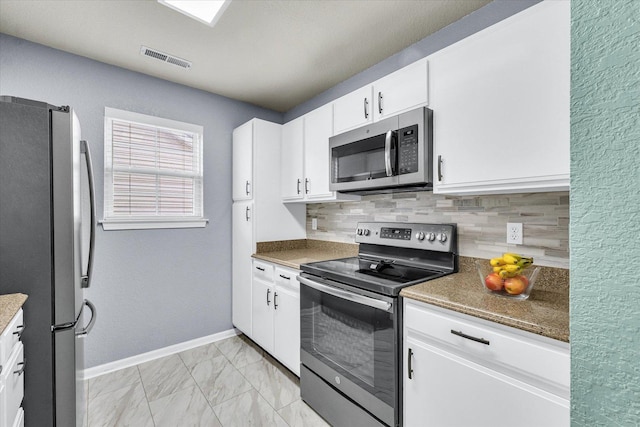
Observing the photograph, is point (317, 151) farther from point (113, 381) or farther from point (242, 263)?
point (113, 381)

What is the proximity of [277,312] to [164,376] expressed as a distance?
3.34 feet

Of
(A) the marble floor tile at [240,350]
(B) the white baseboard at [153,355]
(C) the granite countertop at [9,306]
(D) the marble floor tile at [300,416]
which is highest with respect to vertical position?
(C) the granite countertop at [9,306]

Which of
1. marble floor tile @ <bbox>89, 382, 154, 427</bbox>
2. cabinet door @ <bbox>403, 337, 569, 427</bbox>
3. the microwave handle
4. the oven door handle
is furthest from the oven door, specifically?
marble floor tile @ <bbox>89, 382, 154, 427</bbox>

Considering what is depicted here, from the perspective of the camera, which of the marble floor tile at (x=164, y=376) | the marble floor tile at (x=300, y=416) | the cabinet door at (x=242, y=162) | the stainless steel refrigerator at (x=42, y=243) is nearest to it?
the stainless steel refrigerator at (x=42, y=243)

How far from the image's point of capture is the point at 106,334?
2471 millimetres

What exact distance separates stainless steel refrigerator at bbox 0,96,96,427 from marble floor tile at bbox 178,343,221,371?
1255mm

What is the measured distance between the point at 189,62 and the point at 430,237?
2.28 metres

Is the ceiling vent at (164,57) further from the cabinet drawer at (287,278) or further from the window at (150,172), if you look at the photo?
the cabinet drawer at (287,278)

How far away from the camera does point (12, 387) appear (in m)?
1.09

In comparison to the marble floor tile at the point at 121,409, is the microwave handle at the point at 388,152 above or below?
above

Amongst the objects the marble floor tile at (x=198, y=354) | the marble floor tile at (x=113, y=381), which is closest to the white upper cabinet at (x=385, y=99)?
the marble floor tile at (x=198, y=354)

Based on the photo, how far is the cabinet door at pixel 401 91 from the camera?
1.76 meters

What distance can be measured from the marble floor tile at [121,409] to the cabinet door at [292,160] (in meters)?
1.88

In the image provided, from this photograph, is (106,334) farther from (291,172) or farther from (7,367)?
(291,172)
